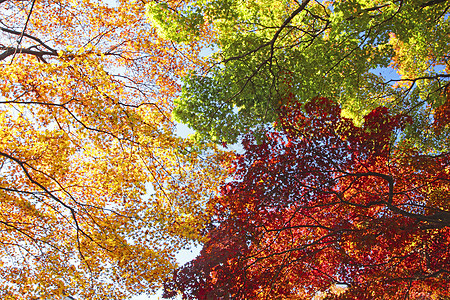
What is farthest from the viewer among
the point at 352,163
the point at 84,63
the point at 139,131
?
the point at 139,131

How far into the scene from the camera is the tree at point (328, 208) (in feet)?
21.2

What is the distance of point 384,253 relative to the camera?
8914 mm

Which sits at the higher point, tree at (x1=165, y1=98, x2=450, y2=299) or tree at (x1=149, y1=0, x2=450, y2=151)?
tree at (x1=149, y1=0, x2=450, y2=151)

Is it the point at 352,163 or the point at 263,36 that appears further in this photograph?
the point at 263,36

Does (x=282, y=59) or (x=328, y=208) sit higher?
(x=282, y=59)

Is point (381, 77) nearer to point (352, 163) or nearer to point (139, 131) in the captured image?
point (352, 163)

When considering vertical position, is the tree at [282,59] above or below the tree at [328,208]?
above

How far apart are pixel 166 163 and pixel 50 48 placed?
6.32 meters

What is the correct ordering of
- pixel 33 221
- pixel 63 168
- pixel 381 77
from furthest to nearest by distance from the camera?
pixel 381 77
pixel 33 221
pixel 63 168

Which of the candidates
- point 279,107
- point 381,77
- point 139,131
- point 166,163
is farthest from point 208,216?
point 381,77

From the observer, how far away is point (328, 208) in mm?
8656

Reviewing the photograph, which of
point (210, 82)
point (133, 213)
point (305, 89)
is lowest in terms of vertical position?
point (133, 213)

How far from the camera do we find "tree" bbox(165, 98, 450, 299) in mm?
6465

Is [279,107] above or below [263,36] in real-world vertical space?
below
